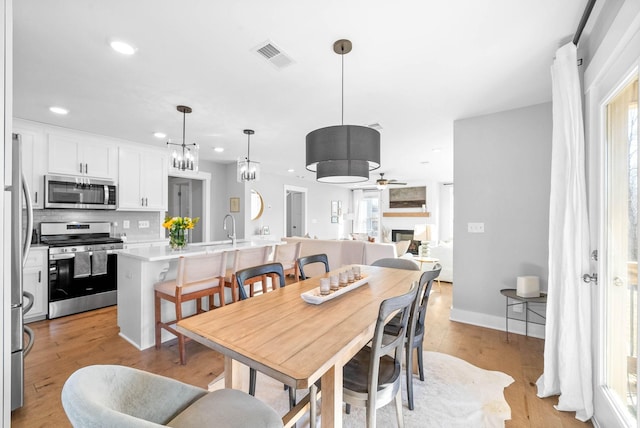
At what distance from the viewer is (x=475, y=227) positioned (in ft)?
11.0

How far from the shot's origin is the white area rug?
1773 millimetres

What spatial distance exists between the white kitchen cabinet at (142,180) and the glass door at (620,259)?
5.26 meters

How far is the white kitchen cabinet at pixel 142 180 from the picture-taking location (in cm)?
436

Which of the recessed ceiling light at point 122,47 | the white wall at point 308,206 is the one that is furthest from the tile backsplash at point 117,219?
the recessed ceiling light at point 122,47

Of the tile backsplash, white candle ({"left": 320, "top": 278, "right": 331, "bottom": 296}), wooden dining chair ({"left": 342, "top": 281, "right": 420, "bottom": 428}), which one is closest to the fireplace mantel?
the tile backsplash

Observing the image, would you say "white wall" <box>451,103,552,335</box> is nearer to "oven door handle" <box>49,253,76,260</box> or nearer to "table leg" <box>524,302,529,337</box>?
"table leg" <box>524,302,529,337</box>

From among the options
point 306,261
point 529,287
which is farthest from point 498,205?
point 306,261

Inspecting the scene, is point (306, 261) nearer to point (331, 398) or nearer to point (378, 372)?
point (378, 372)

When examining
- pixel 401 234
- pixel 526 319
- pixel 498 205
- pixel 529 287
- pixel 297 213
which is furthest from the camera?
pixel 401 234

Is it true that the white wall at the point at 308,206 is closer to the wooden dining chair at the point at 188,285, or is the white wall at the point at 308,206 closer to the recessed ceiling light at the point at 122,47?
the wooden dining chair at the point at 188,285

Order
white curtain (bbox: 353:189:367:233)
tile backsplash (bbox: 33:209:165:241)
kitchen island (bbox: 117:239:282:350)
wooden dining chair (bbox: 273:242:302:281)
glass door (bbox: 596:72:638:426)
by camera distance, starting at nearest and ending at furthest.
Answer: glass door (bbox: 596:72:638:426) → kitchen island (bbox: 117:239:282:350) → wooden dining chair (bbox: 273:242:302:281) → tile backsplash (bbox: 33:209:165:241) → white curtain (bbox: 353:189:367:233)

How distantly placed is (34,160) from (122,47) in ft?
8.73

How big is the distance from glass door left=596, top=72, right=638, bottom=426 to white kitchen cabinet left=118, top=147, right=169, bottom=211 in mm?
5264

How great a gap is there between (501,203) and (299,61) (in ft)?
8.47
